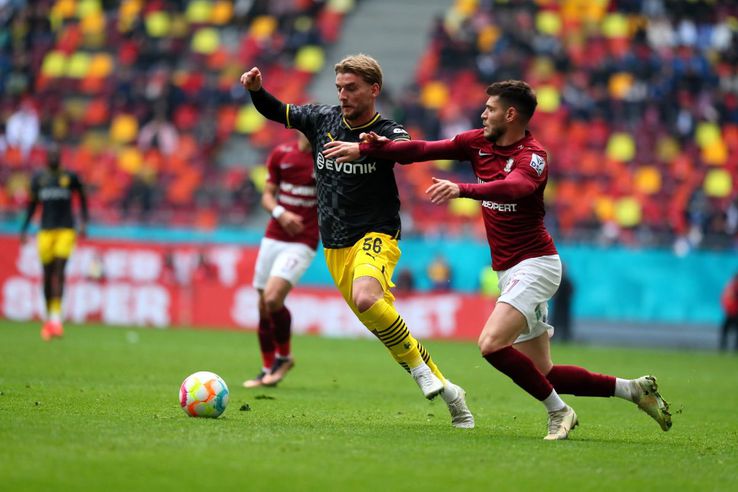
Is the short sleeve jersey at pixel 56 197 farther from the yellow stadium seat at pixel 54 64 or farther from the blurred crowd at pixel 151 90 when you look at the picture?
the yellow stadium seat at pixel 54 64

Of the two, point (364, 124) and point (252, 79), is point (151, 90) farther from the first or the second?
point (364, 124)

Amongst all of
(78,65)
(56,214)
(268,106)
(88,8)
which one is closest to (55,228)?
(56,214)

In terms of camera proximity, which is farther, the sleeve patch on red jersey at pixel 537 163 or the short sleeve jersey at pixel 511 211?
the short sleeve jersey at pixel 511 211

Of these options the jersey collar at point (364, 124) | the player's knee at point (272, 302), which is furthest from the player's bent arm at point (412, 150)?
the player's knee at point (272, 302)

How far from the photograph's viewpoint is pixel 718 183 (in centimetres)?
2869

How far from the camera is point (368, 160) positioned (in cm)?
926

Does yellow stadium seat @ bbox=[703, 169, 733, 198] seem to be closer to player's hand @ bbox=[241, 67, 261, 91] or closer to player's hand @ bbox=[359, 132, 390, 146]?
player's hand @ bbox=[241, 67, 261, 91]

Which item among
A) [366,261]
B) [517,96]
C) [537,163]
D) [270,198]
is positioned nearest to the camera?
[537,163]

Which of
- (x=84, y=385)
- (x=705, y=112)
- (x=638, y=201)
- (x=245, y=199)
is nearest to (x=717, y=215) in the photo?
(x=638, y=201)

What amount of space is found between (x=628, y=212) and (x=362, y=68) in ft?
64.4

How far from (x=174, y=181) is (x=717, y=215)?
44.1 feet

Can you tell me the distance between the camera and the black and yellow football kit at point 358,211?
9.02m

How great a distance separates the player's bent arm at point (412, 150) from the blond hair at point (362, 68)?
2.45ft

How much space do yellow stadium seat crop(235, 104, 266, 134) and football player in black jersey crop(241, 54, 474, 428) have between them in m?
22.2
